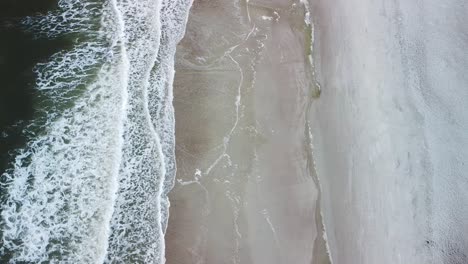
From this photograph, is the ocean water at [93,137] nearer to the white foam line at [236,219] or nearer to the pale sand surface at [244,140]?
the pale sand surface at [244,140]

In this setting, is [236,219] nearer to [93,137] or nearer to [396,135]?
[396,135]

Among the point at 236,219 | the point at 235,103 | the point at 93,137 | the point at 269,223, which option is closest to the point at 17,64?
the point at 93,137

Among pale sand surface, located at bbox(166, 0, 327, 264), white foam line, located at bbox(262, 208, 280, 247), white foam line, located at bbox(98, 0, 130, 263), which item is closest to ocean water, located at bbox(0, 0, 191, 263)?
white foam line, located at bbox(98, 0, 130, 263)

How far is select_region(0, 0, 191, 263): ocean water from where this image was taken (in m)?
5.21

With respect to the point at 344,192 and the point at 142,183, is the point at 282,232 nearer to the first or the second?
the point at 344,192

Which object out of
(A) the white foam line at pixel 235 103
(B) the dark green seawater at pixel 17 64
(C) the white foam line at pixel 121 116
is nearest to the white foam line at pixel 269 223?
(A) the white foam line at pixel 235 103

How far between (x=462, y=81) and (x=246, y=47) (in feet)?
9.46

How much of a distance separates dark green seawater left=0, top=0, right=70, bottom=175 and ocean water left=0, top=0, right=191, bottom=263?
2cm

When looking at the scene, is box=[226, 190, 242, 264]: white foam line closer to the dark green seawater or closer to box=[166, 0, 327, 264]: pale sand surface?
box=[166, 0, 327, 264]: pale sand surface

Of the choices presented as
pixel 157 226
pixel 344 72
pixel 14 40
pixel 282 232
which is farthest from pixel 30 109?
pixel 344 72

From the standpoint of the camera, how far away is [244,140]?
5.66 meters

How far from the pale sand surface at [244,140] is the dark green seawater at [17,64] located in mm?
1964

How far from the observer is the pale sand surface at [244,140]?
508cm

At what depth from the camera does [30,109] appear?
6.24 meters
